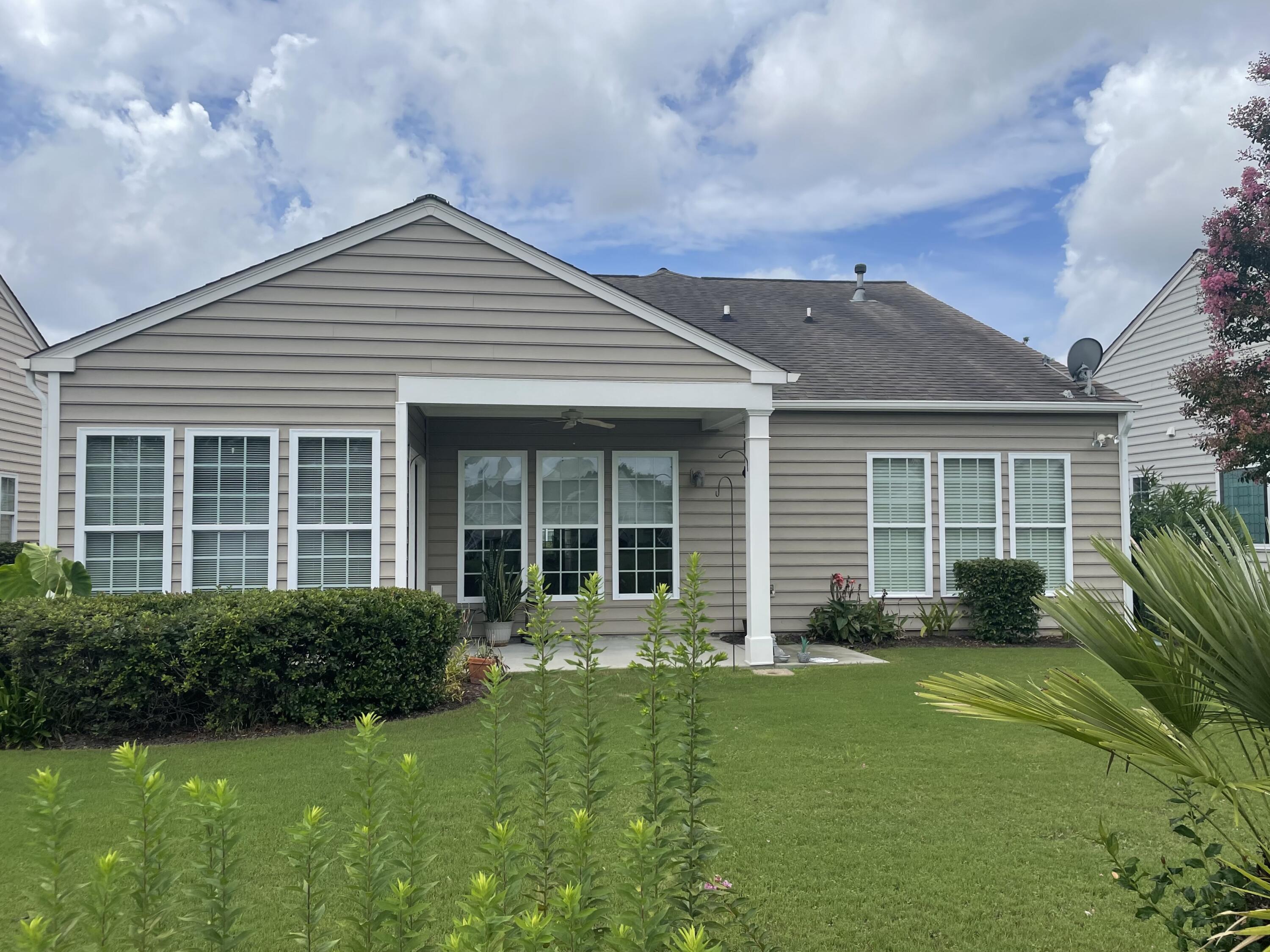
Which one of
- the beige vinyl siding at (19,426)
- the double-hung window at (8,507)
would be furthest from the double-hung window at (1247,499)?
the beige vinyl siding at (19,426)

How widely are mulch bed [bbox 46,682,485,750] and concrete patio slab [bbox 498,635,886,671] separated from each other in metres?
2.33

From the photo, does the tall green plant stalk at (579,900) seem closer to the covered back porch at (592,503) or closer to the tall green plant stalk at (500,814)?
the tall green plant stalk at (500,814)

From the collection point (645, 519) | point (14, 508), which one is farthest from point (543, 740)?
point (14, 508)

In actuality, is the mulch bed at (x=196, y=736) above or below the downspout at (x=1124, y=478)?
below

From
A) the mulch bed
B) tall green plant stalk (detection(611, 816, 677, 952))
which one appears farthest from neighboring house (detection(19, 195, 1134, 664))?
tall green plant stalk (detection(611, 816, 677, 952))

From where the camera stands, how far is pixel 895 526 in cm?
1114

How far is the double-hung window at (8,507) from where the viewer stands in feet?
43.4

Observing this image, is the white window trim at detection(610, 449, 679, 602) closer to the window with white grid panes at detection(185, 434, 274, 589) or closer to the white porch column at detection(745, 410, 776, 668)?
the white porch column at detection(745, 410, 776, 668)

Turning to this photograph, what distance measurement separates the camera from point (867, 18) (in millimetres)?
11172

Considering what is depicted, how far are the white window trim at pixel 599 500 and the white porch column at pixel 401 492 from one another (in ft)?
9.00

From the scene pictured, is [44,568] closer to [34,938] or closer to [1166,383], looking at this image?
[34,938]

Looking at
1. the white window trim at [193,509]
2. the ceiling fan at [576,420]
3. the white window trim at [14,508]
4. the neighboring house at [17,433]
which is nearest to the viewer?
the white window trim at [193,509]

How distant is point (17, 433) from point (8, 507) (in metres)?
1.33

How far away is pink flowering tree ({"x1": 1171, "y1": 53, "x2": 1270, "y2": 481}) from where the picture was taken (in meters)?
11.3
